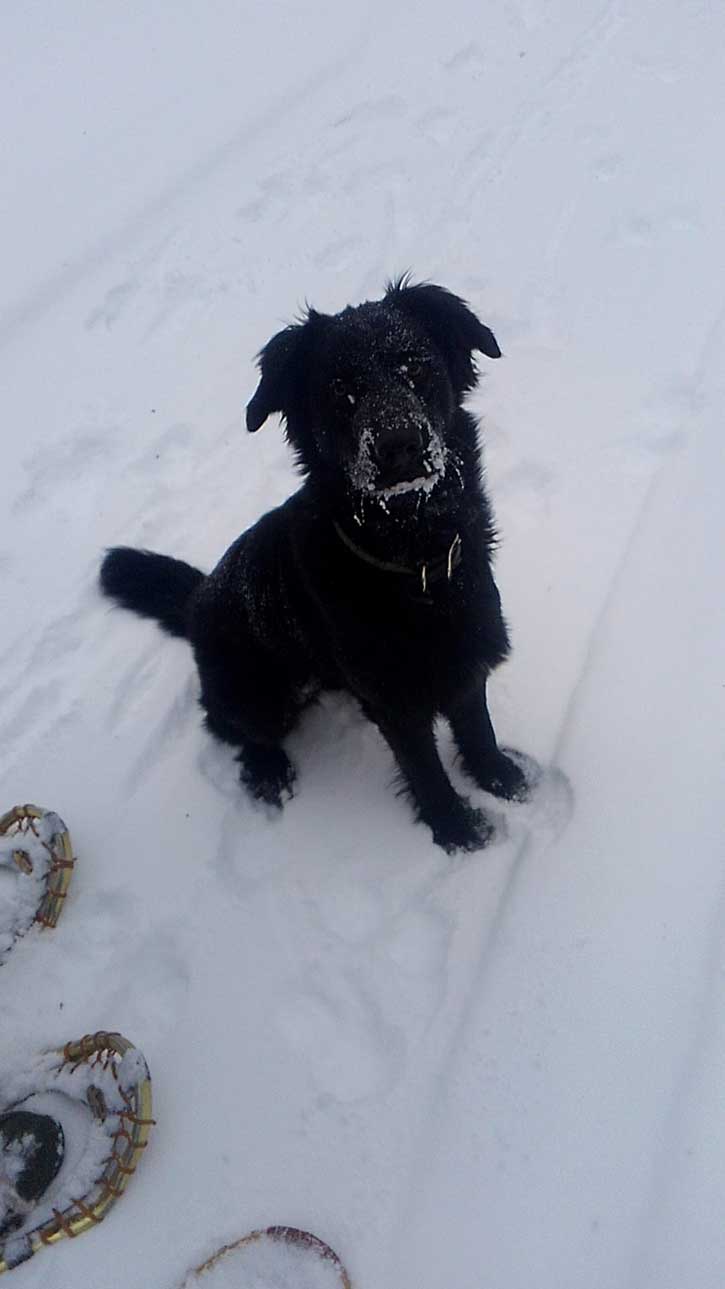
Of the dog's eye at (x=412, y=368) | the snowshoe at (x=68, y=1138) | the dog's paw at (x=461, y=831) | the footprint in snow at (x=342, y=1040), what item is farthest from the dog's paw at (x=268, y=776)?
the dog's eye at (x=412, y=368)

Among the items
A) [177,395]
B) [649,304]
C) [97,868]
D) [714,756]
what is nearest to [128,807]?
[97,868]

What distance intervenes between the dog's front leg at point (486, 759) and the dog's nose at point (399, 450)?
1.03 meters

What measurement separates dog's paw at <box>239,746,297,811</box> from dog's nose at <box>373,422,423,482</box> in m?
1.43

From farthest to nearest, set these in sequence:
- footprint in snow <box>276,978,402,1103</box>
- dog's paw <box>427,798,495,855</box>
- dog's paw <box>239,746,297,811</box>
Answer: dog's paw <box>239,746,297,811</box> → dog's paw <box>427,798,495,855</box> → footprint in snow <box>276,978,402,1103</box>

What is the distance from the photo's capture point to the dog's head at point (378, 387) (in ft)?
6.61

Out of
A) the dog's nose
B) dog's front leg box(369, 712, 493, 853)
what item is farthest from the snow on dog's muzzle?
dog's front leg box(369, 712, 493, 853)

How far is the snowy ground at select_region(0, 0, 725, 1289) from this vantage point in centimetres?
225

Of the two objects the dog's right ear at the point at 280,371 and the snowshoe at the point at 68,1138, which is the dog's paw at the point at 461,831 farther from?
the dog's right ear at the point at 280,371

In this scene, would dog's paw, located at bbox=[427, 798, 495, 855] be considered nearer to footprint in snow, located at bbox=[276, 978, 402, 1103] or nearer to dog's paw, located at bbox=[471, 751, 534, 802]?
dog's paw, located at bbox=[471, 751, 534, 802]

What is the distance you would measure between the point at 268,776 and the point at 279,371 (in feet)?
5.01

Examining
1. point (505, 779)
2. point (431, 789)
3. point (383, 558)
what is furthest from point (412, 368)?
point (505, 779)

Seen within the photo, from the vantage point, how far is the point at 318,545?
2.37 m

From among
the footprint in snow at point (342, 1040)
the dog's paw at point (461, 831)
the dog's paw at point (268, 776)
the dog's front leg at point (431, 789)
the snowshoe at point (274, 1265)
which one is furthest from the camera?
the dog's paw at point (268, 776)

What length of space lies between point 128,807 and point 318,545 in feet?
4.81
